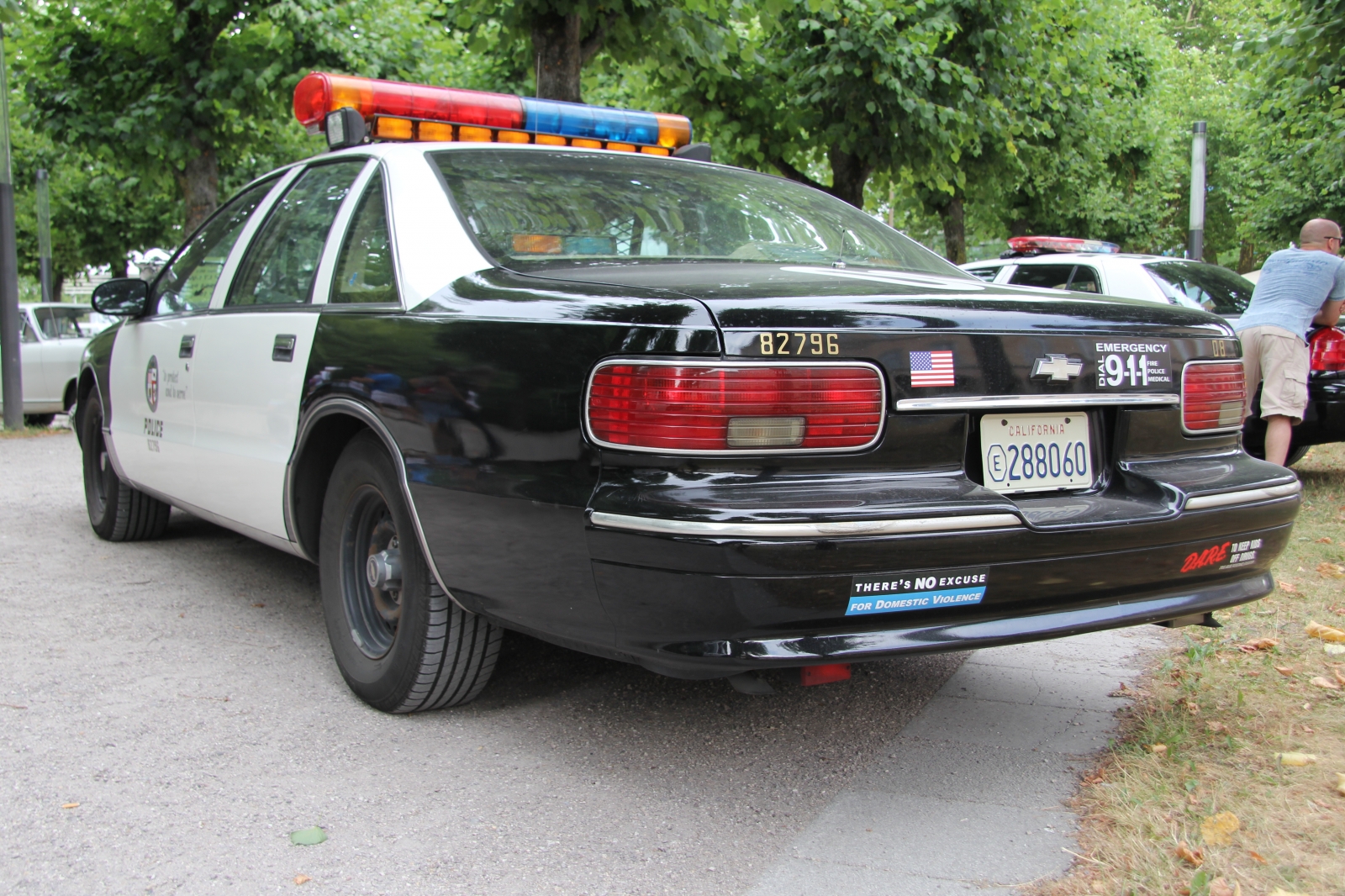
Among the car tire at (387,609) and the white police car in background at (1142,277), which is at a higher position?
the white police car in background at (1142,277)

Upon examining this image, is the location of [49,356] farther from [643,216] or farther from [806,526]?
[806,526]

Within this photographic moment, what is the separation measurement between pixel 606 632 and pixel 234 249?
102 inches

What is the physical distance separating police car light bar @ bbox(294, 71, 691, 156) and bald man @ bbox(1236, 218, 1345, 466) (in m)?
3.84

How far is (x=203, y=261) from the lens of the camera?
459cm

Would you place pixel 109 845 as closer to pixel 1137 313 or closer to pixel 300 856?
pixel 300 856

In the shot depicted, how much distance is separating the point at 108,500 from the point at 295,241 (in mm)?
2502

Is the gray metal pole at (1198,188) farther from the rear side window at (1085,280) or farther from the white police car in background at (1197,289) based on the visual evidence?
the rear side window at (1085,280)

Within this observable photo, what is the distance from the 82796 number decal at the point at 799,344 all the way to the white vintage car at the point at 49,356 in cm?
1356

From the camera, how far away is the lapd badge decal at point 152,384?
4.64 meters

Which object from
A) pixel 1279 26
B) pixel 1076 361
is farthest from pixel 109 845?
pixel 1279 26

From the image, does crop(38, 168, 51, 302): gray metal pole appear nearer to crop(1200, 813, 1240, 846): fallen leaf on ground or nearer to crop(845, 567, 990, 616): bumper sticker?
crop(845, 567, 990, 616): bumper sticker

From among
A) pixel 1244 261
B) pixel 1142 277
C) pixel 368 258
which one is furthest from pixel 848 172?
pixel 1244 261

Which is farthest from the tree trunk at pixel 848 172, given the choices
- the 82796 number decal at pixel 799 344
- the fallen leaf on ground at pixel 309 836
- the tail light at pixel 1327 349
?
the fallen leaf on ground at pixel 309 836

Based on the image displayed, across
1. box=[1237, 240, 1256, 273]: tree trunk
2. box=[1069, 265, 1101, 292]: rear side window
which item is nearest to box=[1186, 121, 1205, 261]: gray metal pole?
box=[1069, 265, 1101, 292]: rear side window
